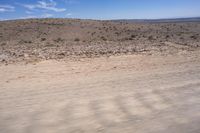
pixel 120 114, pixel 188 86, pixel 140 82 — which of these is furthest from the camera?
pixel 140 82

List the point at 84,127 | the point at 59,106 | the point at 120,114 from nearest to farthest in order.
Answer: the point at 84,127 → the point at 120,114 → the point at 59,106

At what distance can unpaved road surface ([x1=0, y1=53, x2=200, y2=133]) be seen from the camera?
5023 millimetres

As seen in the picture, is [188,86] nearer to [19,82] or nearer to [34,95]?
[34,95]

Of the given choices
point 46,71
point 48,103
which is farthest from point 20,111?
point 46,71

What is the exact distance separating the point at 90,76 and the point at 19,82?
2094mm

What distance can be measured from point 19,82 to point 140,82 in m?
3.44

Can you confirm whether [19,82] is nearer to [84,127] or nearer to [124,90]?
[124,90]

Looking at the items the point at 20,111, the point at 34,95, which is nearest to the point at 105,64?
the point at 34,95

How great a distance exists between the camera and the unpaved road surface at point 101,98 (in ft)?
16.5

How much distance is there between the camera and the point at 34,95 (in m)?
6.86

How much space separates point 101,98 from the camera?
21.1 ft

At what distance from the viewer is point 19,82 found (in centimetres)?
828

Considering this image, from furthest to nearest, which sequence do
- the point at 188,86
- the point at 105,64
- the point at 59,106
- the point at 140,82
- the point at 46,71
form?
the point at 105,64 → the point at 46,71 → the point at 140,82 → the point at 188,86 → the point at 59,106

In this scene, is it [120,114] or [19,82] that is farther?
[19,82]
